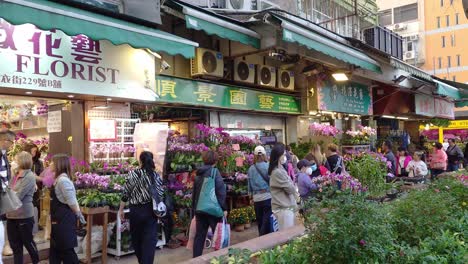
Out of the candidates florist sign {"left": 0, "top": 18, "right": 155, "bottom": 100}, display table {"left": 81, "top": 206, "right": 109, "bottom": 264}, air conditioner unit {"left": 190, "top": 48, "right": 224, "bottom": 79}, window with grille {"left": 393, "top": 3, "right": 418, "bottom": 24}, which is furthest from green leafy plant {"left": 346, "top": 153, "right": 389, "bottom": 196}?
window with grille {"left": 393, "top": 3, "right": 418, "bottom": 24}

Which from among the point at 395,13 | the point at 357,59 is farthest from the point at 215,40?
the point at 395,13

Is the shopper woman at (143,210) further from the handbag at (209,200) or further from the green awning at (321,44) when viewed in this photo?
the green awning at (321,44)

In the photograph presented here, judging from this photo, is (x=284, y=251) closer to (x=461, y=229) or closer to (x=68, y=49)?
(x=461, y=229)

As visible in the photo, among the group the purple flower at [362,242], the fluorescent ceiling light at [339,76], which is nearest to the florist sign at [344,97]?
the fluorescent ceiling light at [339,76]

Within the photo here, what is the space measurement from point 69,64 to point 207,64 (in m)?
3.28

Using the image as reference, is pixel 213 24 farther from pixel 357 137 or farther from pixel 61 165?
pixel 357 137

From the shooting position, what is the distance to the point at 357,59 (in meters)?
9.94

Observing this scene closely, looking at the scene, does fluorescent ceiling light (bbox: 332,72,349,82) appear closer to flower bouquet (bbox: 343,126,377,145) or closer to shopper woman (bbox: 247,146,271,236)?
flower bouquet (bbox: 343,126,377,145)

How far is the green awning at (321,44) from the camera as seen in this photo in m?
7.50

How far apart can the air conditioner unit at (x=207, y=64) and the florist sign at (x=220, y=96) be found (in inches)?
8.9

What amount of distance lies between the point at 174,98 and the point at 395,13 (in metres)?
44.8

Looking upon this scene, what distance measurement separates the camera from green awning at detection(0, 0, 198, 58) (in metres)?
4.45

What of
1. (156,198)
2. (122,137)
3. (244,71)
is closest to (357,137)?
(244,71)

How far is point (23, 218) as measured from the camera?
532 centimetres
